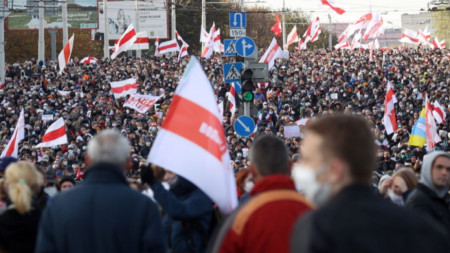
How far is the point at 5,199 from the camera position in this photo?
5.95 metres

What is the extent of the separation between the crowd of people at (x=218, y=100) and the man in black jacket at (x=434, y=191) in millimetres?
25

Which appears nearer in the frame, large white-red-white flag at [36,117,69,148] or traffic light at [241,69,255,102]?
traffic light at [241,69,255,102]

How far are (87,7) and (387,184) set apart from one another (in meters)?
63.3

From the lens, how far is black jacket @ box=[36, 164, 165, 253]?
4156mm

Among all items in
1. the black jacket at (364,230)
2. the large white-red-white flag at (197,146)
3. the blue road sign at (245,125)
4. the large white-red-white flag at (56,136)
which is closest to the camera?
the black jacket at (364,230)

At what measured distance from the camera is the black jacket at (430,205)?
224 inches

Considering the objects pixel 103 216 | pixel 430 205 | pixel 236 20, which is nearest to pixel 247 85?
pixel 236 20

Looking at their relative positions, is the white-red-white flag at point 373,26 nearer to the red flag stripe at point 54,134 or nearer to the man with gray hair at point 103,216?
the red flag stripe at point 54,134

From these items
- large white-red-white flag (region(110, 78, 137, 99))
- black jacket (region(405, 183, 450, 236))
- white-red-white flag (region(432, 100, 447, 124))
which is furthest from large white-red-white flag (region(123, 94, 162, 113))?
black jacket (region(405, 183, 450, 236))

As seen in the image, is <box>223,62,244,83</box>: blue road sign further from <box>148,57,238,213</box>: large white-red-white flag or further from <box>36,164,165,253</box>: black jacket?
<box>36,164,165,253</box>: black jacket

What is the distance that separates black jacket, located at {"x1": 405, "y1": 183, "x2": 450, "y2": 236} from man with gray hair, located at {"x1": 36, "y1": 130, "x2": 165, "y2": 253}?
2.04 m

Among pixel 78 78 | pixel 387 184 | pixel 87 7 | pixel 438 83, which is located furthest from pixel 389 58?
pixel 387 184

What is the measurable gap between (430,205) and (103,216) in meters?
2.35

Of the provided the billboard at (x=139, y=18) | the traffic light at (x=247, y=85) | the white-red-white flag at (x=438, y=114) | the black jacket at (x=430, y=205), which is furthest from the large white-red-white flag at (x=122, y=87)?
the billboard at (x=139, y=18)
